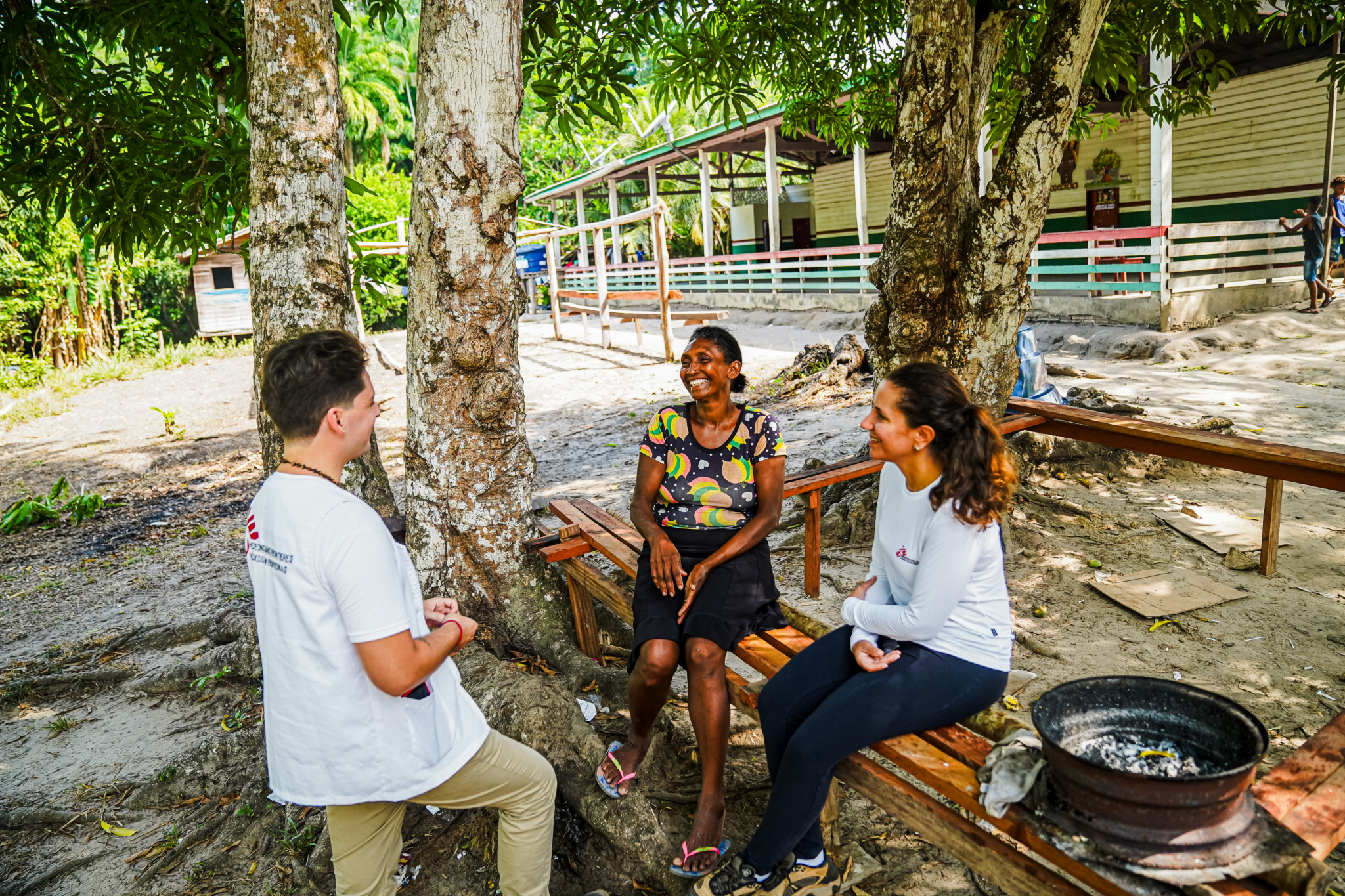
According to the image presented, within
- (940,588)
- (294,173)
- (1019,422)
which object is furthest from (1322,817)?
(294,173)

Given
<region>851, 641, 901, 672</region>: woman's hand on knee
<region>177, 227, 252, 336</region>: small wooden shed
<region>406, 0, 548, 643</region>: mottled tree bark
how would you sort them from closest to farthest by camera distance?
<region>851, 641, 901, 672</region>: woman's hand on knee < <region>406, 0, 548, 643</region>: mottled tree bark < <region>177, 227, 252, 336</region>: small wooden shed

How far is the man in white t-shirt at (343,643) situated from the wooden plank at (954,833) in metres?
0.98

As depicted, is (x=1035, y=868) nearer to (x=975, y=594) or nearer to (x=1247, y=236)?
(x=975, y=594)

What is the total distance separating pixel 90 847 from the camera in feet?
10.8

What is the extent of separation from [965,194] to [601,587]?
3.02 metres

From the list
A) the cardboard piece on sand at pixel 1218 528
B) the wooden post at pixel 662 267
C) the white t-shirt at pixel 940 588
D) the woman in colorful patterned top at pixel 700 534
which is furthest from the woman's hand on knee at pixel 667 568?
the wooden post at pixel 662 267

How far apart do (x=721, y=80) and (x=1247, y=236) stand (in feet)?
33.7

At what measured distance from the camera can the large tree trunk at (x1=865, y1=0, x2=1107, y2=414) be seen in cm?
448

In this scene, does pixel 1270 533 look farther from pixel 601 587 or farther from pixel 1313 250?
pixel 1313 250

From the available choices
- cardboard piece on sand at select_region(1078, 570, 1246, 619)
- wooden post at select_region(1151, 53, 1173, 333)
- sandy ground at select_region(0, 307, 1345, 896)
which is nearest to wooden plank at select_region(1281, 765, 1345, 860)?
sandy ground at select_region(0, 307, 1345, 896)

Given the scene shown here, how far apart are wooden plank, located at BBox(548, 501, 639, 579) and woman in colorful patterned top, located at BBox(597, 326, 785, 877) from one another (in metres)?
0.38

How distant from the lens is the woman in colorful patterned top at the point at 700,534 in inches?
110

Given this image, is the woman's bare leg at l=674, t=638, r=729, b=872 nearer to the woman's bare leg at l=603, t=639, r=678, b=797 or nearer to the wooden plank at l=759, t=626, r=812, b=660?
the woman's bare leg at l=603, t=639, r=678, b=797

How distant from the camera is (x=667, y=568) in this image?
9.62 feet
